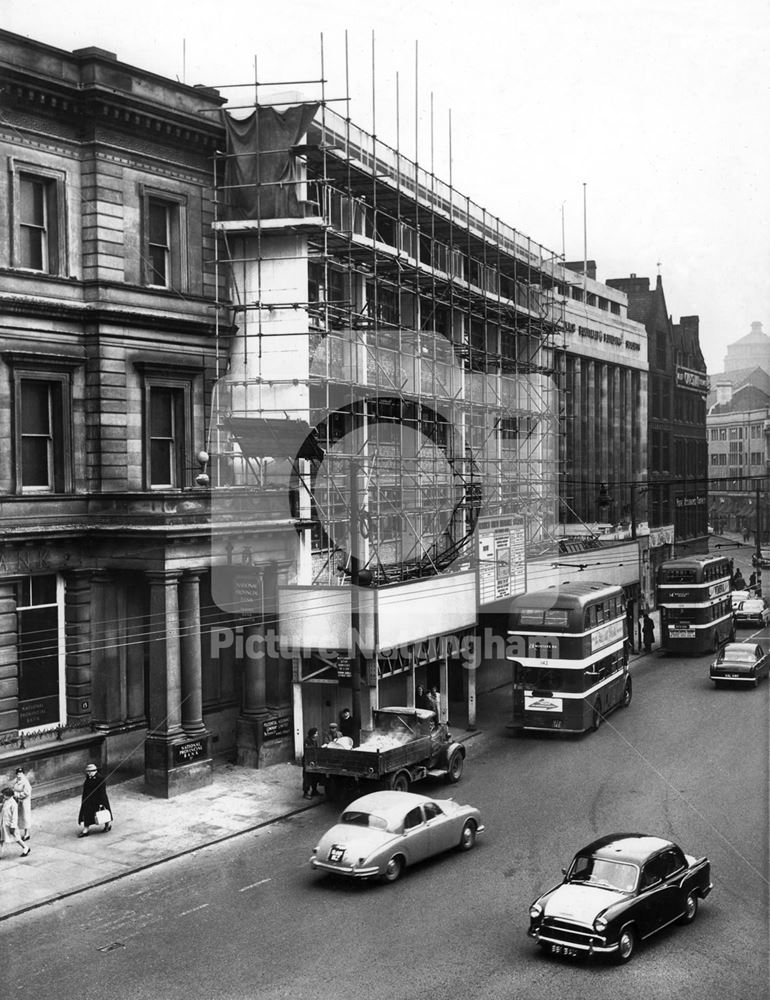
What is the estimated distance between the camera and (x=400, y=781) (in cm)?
2598

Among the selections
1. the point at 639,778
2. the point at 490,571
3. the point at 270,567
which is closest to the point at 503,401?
the point at 490,571

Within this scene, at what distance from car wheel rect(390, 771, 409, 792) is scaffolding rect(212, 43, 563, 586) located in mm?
5344

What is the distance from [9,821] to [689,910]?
13281mm

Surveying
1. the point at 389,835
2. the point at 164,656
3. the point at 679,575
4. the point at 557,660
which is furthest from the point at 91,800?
the point at 679,575

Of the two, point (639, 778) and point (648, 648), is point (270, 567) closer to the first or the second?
point (639, 778)

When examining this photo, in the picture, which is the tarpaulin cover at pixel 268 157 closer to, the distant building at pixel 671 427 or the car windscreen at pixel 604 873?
the car windscreen at pixel 604 873

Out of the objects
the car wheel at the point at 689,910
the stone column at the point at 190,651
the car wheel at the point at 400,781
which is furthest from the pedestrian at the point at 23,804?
the car wheel at the point at 689,910

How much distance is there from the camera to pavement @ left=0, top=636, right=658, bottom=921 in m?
21.5

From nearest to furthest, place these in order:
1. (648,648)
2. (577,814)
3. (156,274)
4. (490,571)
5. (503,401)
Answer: (577,814) < (156,274) < (490,571) < (503,401) < (648,648)

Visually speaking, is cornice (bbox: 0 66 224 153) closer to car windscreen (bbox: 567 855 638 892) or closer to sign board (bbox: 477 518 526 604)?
sign board (bbox: 477 518 526 604)

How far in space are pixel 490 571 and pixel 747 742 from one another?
9.01 m

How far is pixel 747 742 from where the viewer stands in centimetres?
3172

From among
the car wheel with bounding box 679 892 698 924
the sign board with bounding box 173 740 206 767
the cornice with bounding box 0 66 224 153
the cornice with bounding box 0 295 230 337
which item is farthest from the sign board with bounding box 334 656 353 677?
the cornice with bounding box 0 66 224 153

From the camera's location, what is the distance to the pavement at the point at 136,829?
70.6ft
